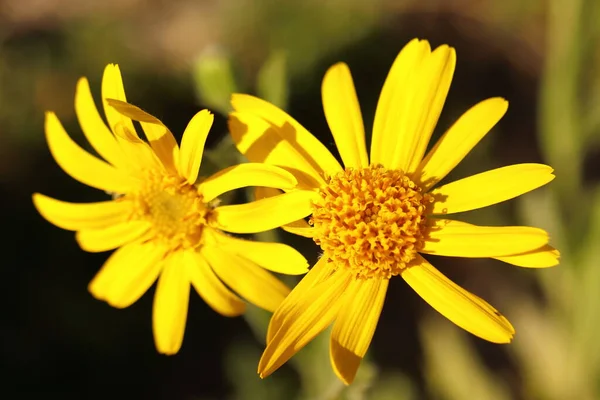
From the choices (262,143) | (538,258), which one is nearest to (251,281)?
(262,143)

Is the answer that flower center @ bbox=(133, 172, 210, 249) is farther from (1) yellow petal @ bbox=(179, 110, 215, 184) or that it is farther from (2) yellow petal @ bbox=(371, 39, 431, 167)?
(2) yellow petal @ bbox=(371, 39, 431, 167)

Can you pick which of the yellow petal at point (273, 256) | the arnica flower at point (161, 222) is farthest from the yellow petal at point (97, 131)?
the yellow petal at point (273, 256)

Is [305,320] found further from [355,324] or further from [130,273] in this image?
[130,273]

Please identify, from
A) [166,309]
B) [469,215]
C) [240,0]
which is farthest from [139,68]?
[166,309]

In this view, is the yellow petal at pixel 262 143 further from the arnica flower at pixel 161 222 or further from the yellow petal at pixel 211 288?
the yellow petal at pixel 211 288

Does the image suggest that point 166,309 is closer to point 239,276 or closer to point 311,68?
point 239,276
